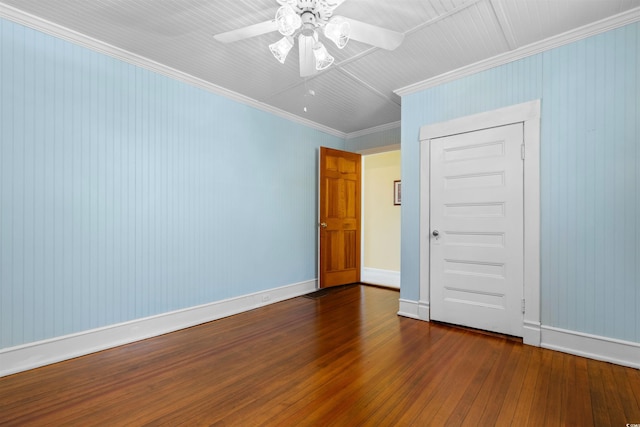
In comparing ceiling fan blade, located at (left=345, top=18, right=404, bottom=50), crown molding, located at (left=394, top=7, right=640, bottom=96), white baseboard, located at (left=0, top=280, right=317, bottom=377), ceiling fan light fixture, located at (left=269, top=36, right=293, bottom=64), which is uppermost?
crown molding, located at (left=394, top=7, right=640, bottom=96)

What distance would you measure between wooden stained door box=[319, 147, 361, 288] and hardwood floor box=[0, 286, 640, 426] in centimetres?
175

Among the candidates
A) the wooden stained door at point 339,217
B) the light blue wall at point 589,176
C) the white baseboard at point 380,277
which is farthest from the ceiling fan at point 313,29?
the white baseboard at point 380,277

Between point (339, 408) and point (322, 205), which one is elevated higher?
point (322, 205)

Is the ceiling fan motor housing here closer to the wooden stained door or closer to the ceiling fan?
the ceiling fan

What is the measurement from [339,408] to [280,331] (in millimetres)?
1278

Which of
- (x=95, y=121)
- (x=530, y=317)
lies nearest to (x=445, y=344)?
(x=530, y=317)

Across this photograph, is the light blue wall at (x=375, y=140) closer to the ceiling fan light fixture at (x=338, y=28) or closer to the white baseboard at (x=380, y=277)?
the white baseboard at (x=380, y=277)

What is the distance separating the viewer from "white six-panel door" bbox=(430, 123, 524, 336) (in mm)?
2590

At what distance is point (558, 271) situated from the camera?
2383 millimetres

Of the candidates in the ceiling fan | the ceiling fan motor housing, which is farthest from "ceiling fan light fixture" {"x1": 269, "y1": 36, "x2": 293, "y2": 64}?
the ceiling fan motor housing

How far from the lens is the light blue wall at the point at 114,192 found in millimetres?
2100

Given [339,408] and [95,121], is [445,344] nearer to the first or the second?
[339,408]

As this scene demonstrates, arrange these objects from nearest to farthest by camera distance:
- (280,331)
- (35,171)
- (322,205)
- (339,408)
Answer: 1. (339,408)
2. (35,171)
3. (280,331)
4. (322,205)

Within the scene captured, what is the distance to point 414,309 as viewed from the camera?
317 cm
